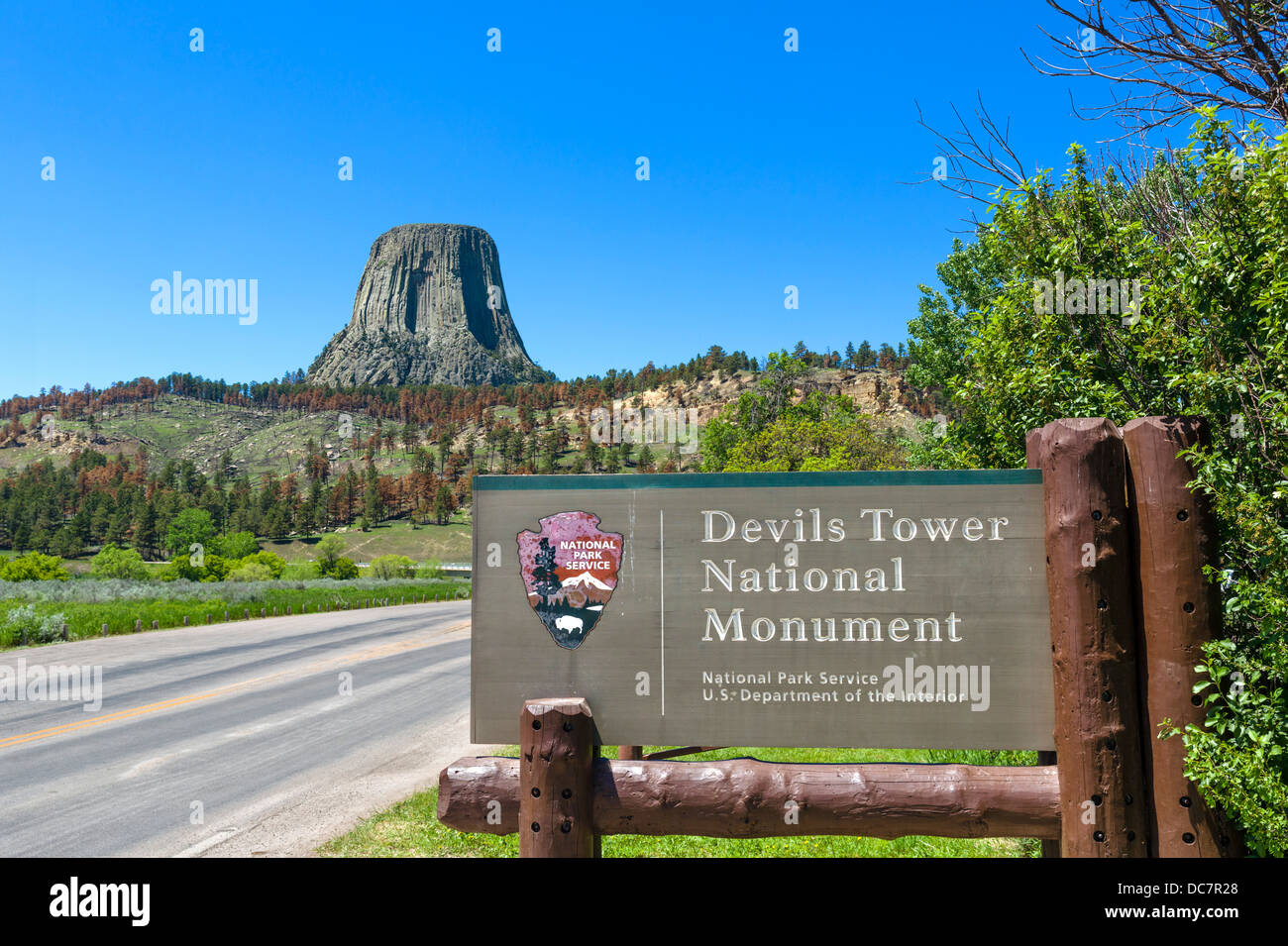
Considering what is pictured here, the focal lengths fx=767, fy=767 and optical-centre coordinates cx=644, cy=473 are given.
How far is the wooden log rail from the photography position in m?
3.66

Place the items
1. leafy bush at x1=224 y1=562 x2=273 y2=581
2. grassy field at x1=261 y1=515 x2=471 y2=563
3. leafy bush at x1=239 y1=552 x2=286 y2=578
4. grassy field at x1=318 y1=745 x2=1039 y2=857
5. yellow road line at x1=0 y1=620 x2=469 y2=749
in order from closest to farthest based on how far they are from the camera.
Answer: grassy field at x1=318 y1=745 x2=1039 y2=857 → yellow road line at x1=0 y1=620 x2=469 y2=749 → leafy bush at x1=224 y1=562 x2=273 y2=581 → leafy bush at x1=239 y1=552 x2=286 y2=578 → grassy field at x1=261 y1=515 x2=471 y2=563

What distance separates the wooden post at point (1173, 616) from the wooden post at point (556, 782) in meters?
2.66

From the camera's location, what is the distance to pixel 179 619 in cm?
2983

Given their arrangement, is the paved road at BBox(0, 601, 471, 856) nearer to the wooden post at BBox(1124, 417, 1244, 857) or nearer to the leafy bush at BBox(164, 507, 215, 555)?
the wooden post at BBox(1124, 417, 1244, 857)

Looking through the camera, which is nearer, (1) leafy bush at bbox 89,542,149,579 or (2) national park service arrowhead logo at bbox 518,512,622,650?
(2) national park service arrowhead logo at bbox 518,512,622,650

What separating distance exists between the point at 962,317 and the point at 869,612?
11.9 meters

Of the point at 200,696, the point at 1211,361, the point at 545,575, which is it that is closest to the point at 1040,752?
the point at 1211,361

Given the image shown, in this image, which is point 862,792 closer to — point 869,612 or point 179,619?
point 869,612

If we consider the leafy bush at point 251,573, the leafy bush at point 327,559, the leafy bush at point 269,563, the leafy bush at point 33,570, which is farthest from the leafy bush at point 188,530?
the leafy bush at point 33,570

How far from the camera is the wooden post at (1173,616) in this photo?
A: 11.4ft

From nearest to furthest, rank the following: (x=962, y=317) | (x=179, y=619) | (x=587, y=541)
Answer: (x=587, y=541) → (x=962, y=317) → (x=179, y=619)

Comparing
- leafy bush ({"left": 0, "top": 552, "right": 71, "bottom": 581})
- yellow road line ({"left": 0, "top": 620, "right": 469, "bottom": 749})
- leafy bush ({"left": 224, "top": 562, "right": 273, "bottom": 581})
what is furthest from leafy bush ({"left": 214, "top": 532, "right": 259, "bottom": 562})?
yellow road line ({"left": 0, "top": 620, "right": 469, "bottom": 749})

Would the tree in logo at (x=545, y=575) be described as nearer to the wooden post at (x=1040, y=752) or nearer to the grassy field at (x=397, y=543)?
the wooden post at (x=1040, y=752)
